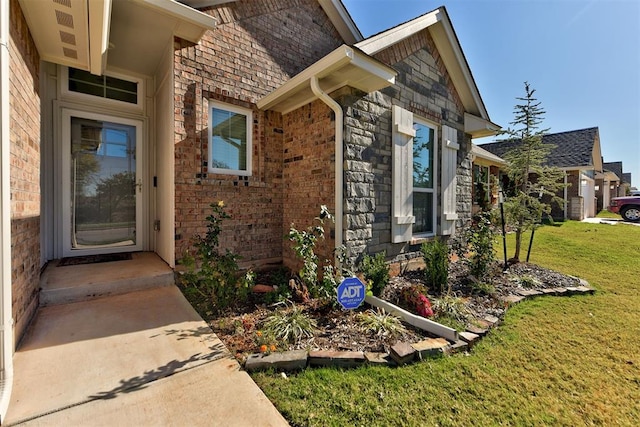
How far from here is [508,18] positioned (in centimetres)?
683

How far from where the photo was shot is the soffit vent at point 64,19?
2824 mm

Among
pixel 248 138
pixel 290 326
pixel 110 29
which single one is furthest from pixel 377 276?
pixel 110 29

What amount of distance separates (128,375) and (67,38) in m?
3.82

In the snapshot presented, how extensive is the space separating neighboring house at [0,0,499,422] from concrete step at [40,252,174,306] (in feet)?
0.67

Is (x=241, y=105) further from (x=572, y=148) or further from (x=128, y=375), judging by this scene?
(x=572, y=148)

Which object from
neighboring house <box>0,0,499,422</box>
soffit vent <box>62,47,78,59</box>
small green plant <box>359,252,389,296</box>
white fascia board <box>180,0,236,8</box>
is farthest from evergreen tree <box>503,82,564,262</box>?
soffit vent <box>62,47,78,59</box>

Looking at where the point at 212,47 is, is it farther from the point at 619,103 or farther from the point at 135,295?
the point at 619,103

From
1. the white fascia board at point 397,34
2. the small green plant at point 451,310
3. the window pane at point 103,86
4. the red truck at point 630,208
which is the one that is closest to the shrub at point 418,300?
the small green plant at point 451,310

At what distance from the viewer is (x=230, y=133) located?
4773mm

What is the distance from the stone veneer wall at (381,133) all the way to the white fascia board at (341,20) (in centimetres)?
215

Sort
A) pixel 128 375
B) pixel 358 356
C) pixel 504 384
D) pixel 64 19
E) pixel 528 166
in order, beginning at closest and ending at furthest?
pixel 128 375 → pixel 504 384 → pixel 358 356 → pixel 64 19 → pixel 528 166

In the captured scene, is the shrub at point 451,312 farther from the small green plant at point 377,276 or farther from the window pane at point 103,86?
the window pane at point 103,86

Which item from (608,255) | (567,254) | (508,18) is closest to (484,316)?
(567,254)

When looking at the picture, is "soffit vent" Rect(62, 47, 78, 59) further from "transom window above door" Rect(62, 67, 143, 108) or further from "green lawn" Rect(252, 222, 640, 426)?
"green lawn" Rect(252, 222, 640, 426)
